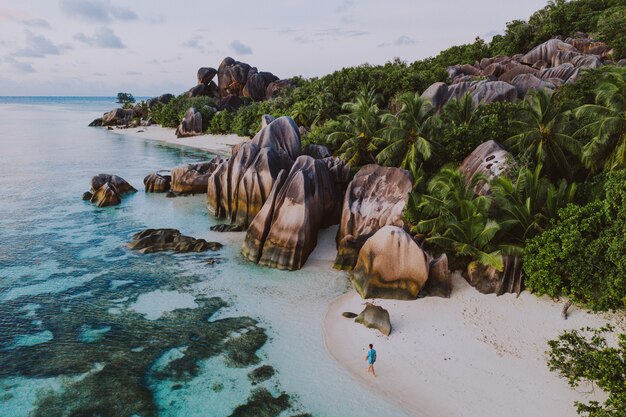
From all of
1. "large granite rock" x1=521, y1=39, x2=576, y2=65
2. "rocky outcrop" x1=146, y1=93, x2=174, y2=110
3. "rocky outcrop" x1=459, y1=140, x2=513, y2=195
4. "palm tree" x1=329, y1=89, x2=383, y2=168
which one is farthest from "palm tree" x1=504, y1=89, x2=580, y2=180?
"rocky outcrop" x1=146, y1=93, x2=174, y2=110

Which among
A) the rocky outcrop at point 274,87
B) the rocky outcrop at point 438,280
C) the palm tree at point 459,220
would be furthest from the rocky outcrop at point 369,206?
the rocky outcrop at point 274,87

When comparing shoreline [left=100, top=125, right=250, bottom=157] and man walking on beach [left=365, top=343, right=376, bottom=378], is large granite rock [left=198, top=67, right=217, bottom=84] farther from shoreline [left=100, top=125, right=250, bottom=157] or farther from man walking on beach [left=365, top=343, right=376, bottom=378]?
man walking on beach [left=365, top=343, right=376, bottom=378]

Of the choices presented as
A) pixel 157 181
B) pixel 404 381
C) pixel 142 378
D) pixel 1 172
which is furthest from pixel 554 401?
pixel 1 172

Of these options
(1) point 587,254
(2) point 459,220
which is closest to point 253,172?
(2) point 459,220

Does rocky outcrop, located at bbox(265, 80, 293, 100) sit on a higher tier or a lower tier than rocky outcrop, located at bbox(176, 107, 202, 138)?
higher

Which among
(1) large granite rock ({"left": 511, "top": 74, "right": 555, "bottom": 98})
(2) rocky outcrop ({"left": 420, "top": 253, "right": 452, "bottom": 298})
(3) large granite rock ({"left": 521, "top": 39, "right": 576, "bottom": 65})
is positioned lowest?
(2) rocky outcrop ({"left": 420, "top": 253, "right": 452, "bottom": 298})

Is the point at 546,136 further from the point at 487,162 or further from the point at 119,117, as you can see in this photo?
the point at 119,117

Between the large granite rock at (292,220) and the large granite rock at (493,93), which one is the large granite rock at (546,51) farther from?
the large granite rock at (292,220)
